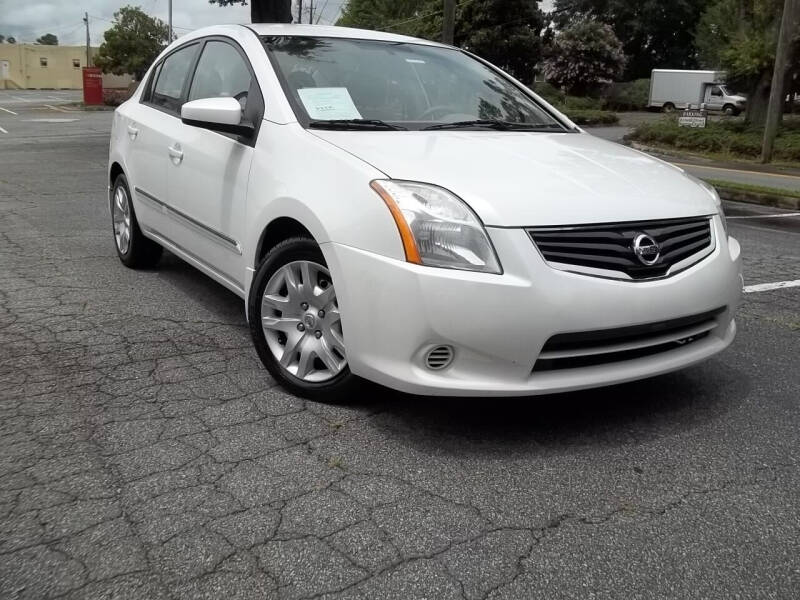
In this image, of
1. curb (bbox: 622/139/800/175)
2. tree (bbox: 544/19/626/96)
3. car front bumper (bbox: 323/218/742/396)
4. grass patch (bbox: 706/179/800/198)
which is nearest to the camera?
car front bumper (bbox: 323/218/742/396)

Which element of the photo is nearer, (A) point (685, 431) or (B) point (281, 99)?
(A) point (685, 431)

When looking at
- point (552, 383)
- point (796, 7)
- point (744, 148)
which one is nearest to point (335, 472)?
point (552, 383)

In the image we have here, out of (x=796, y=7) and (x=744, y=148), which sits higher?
(x=796, y=7)

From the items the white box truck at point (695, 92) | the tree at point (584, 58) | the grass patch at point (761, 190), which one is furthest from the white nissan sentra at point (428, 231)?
the white box truck at point (695, 92)

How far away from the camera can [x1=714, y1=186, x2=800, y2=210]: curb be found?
11523 millimetres

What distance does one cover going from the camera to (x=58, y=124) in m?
27.4

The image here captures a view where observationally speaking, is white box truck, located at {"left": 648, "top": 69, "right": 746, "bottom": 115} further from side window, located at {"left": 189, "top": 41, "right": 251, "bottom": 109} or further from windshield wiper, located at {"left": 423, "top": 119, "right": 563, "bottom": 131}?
side window, located at {"left": 189, "top": 41, "right": 251, "bottom": 109}

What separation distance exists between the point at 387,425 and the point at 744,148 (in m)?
19.2

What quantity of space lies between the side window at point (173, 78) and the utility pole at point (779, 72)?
1448cm

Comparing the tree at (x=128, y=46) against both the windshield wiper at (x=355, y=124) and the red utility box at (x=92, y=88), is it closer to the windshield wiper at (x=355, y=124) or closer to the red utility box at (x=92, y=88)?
the red utility box at (x=92, y=88)

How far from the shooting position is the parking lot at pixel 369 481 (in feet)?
7.73

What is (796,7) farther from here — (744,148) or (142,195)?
(142,195)

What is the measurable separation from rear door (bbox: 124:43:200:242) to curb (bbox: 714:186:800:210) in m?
9.20

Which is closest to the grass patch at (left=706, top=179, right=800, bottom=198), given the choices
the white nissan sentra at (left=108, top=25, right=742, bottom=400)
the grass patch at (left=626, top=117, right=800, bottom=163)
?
the grass patch at (left=626, top=117, right=800, bottom=163)
